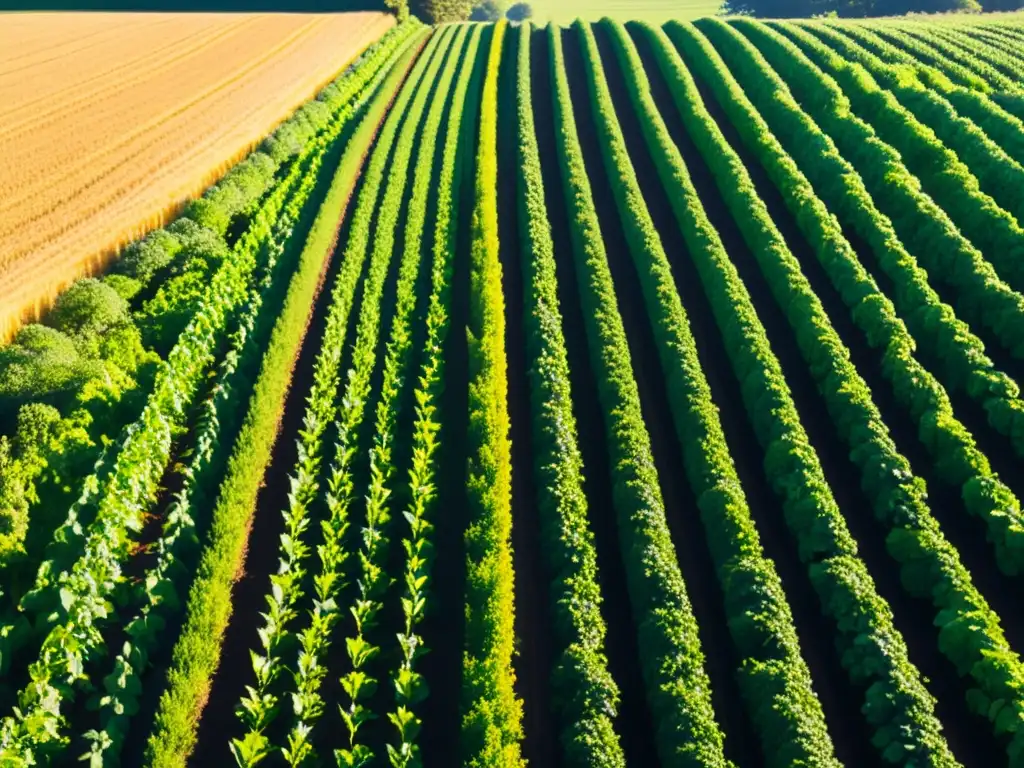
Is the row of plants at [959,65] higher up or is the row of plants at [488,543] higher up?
the row of plants at [959,65]

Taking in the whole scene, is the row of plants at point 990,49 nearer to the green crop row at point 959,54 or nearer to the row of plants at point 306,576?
the green crop row at point 959,54

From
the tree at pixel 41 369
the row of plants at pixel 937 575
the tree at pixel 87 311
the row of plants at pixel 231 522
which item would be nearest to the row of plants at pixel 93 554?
the row of plants at pixel 231 522

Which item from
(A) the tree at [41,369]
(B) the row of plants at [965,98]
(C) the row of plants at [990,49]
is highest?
(C) the row of plants at [990,49]

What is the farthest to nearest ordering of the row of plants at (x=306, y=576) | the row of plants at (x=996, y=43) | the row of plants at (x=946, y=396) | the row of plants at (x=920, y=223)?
the row of plants at (x=996, y=43) → the row of plants at (x=920, y=223) → the row of plants at (x=946, y=396) → the row of plants at (x=306, y=576)

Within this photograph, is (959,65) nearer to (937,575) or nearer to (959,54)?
(959,54)

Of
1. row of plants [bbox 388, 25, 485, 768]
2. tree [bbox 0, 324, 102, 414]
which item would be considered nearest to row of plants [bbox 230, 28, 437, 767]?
row of plants [bbox 388, 25, 485, 768]

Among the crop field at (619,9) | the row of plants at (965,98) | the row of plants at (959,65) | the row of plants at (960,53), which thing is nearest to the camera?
the row of plants at (965,98)

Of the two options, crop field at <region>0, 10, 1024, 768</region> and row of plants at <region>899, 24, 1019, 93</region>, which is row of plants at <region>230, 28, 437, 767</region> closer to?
crop field at <region>0, 10, 1024, 768</region>
